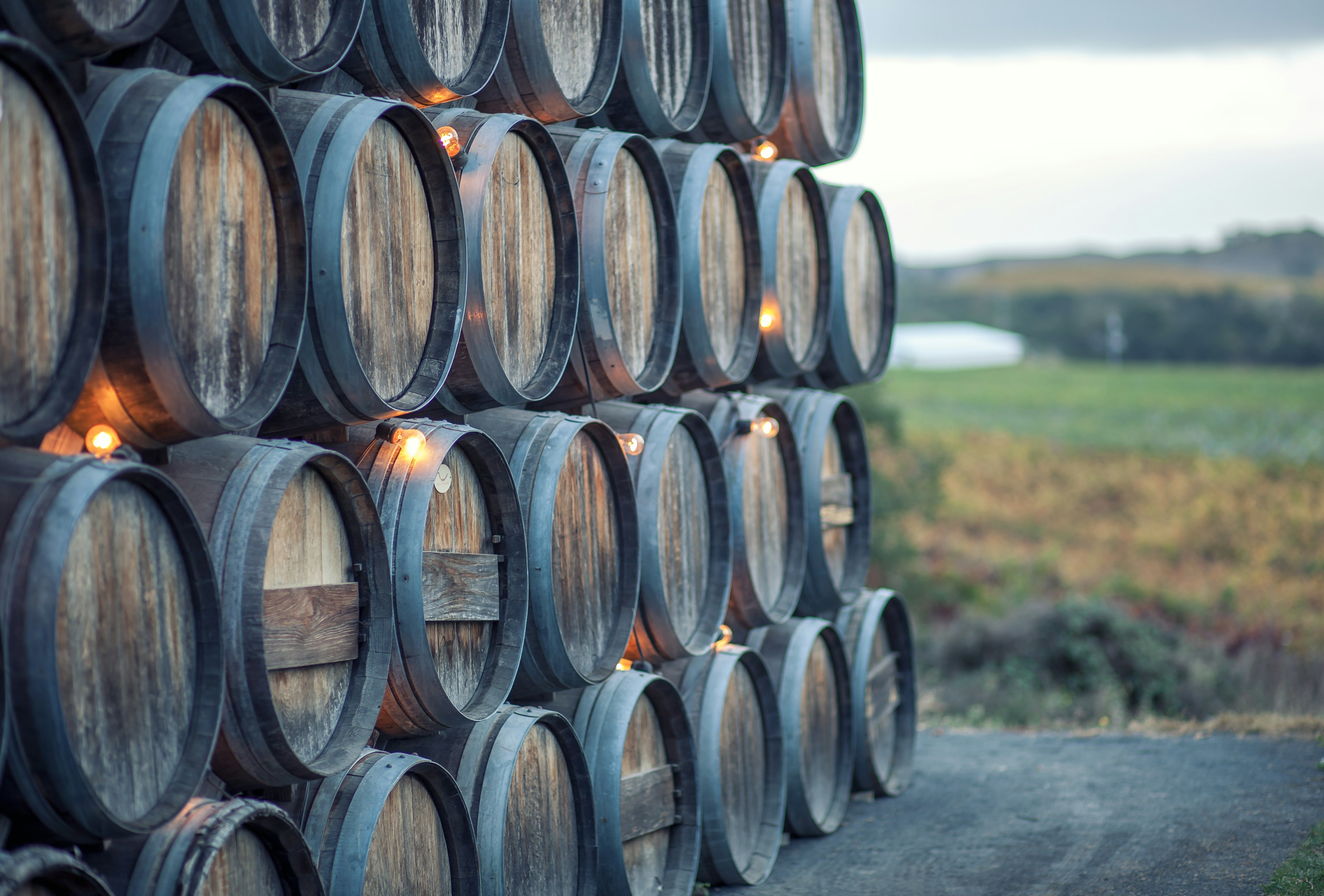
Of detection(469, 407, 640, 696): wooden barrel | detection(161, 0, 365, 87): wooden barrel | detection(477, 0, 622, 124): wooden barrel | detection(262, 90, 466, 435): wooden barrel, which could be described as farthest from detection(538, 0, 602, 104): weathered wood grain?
detection(469, 407, 640, 696): wooden barrel

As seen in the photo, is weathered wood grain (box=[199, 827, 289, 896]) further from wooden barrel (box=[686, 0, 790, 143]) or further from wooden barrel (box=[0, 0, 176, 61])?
wooden barrel (box=[686, 0, 790, 143])

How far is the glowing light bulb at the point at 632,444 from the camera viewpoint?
5047 mm

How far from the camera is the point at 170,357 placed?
2.85m

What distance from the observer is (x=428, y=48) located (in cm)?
406

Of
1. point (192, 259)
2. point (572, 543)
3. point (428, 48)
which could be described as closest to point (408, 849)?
point (572, 543)

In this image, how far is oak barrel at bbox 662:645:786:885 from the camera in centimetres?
546

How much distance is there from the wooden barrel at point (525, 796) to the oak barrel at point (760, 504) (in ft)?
5.08

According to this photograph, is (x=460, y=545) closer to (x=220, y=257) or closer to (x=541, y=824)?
(x=541, y=824)

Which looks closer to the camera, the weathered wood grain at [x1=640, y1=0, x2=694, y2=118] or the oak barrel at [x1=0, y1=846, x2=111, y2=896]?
the oak barrel at [x1=0, y1=846, x2=111, y2=896]

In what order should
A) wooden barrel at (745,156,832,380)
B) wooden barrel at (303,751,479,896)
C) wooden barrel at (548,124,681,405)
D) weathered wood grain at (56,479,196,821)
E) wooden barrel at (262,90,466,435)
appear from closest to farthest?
weathered wood grain at (56,479,196,821), wooden barrel at (262,90,466,435), wooden barrel at (303,751,479,896), wooden barrel at (548,124,681,405), wooden barrel at (745,156,832,380)

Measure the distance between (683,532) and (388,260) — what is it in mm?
2066

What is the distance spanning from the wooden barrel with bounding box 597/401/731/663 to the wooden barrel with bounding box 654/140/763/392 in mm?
288

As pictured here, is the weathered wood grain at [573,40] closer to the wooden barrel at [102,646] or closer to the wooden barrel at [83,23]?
the wooden barrel at [83,23]

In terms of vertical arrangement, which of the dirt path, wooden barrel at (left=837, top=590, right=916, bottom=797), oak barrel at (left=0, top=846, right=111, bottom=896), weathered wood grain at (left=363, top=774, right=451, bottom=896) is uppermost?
oak barrel at (left=0, top=846, right=111, bottom=896)
